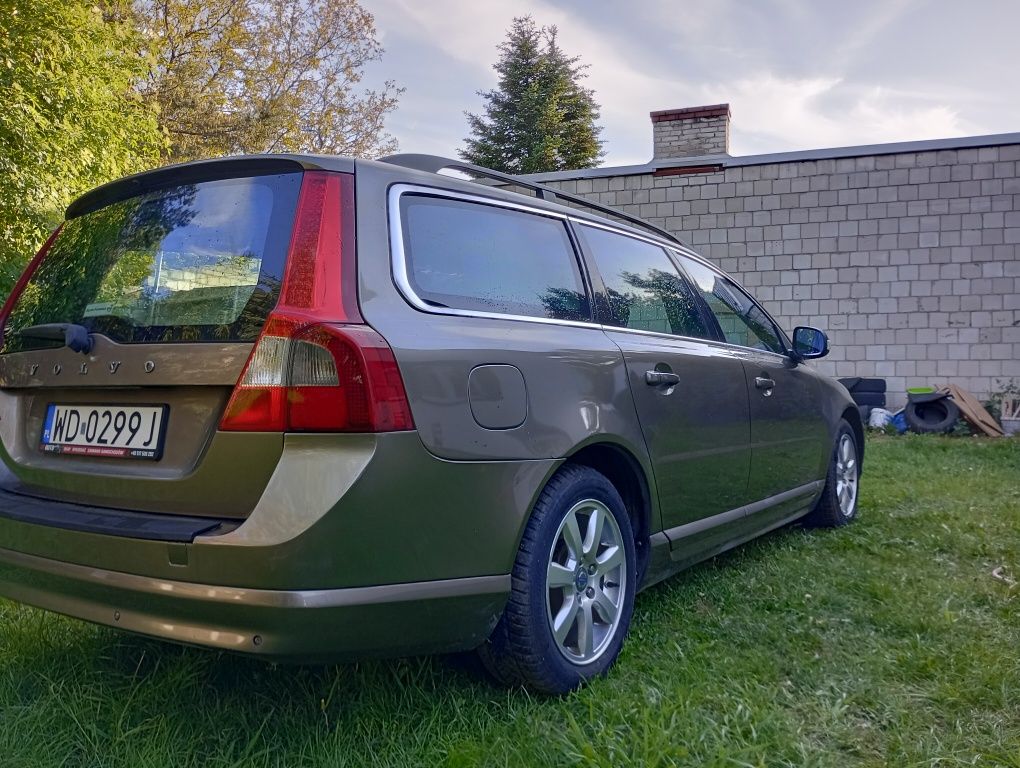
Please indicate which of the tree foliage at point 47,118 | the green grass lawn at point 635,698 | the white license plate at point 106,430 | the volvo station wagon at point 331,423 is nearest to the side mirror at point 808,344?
the green grass lawn at point 635,698

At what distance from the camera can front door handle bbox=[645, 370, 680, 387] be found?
2855 millimetres

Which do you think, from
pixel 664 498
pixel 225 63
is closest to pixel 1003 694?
pixel 664 498

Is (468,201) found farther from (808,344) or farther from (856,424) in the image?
(856,424)

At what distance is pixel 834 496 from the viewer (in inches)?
184

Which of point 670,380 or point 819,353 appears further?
point 819,353

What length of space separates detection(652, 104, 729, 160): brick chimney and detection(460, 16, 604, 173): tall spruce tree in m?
22.5

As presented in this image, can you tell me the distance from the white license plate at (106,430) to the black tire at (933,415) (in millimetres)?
9541

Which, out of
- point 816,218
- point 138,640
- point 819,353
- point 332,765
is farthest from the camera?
point 816,218

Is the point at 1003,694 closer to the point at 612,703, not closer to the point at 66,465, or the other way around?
the point at 612,703

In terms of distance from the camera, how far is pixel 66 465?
221cm

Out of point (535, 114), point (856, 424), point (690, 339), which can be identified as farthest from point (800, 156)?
point (535, 114)

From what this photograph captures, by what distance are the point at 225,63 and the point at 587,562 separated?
2008 centimetres

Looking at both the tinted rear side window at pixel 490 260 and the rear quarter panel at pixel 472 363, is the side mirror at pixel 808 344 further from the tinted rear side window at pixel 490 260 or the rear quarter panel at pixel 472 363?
the rear quarter panel at pixel 472 363

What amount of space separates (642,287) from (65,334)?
202 centimetres
